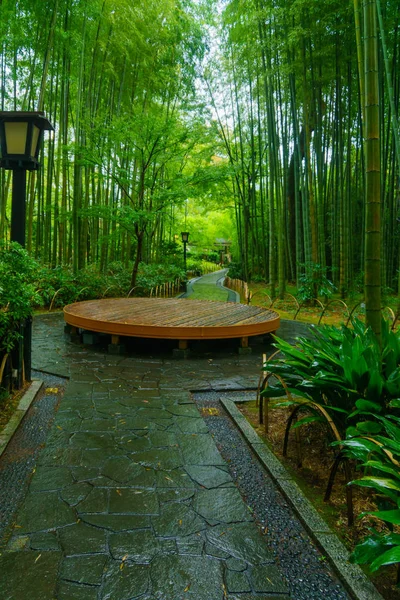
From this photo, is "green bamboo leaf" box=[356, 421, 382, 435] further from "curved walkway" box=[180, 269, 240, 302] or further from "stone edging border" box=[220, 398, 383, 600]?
"curved walkway" box=[180, 269, 240, 302]

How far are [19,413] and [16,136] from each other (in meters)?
2.10

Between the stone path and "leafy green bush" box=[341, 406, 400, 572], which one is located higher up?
"leafy green bush" box=[341, 406, 400, 572]

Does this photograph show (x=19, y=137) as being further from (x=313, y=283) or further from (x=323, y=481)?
(x=313, y=283)

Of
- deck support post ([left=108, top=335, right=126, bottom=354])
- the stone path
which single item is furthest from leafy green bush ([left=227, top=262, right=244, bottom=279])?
the stone path

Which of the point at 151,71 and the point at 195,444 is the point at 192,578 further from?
the point at 151,71

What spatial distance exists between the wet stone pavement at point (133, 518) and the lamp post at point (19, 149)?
3.92ft

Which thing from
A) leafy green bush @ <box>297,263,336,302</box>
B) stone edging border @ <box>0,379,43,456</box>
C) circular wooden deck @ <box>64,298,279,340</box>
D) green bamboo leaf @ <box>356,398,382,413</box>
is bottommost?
stone edging border @ <box>0,379,43,456</box>

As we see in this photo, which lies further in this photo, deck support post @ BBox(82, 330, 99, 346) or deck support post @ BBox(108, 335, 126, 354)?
deck support post @ BBox(82, 330, 99, 346)

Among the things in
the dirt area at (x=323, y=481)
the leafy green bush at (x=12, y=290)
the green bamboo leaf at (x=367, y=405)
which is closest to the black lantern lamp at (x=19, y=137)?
the leafy green bush at (x=12, y=290)

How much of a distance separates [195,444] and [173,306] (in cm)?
395

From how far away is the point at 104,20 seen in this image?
22.0 ft

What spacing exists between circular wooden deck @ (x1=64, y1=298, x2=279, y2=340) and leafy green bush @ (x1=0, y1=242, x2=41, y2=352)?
1.64m

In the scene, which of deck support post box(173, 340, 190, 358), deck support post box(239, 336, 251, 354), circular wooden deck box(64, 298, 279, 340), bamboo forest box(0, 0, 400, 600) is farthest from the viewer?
deck support post box(239, 336, 251, 354)

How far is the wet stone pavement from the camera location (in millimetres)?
1123
